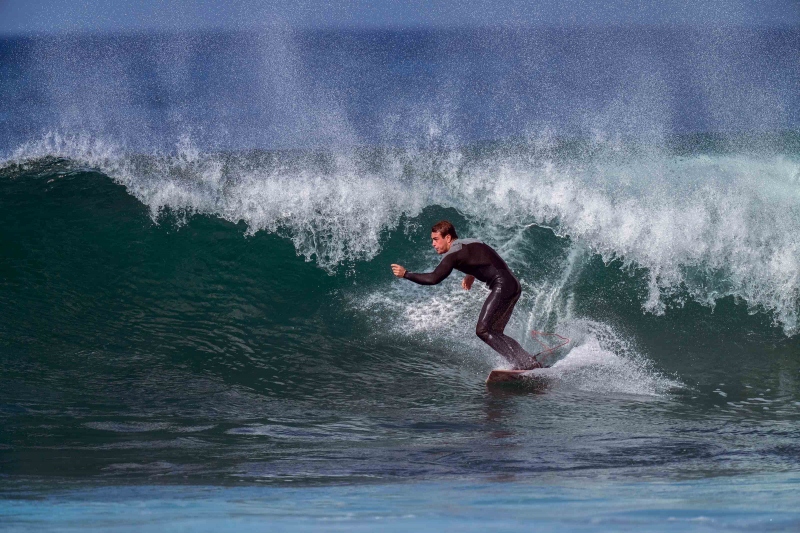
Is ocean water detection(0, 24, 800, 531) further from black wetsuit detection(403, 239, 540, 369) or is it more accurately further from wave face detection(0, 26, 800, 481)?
black wetsuit detection(403, 239, 540, 369)

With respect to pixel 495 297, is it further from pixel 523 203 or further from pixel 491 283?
A: pixel 523 203

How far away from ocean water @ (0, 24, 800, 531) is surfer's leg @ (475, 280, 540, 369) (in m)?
0.30

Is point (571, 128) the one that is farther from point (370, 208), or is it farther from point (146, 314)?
point (146, 314)

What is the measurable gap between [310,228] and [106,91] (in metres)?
27.2

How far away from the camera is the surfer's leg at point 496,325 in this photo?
700 centimetres

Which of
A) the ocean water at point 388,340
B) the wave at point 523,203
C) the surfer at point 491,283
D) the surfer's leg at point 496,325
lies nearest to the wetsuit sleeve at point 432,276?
the surfer at point 491,283

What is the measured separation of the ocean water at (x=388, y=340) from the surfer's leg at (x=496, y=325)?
0.30 meters

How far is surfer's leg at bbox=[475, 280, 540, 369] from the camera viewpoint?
7.00m

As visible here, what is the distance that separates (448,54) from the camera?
223ft

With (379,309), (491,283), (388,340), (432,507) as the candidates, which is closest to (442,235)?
(491,283)

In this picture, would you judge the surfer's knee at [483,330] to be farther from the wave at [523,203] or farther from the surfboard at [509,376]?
the wave at [523,203]

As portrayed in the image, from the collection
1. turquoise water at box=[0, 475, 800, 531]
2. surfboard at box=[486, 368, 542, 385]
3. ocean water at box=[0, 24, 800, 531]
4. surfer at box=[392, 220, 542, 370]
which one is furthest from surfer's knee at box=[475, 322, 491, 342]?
turquoise water at box=[0, 475, 800, 531]

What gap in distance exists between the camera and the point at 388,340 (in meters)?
8.01

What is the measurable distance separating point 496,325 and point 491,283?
14.1 inches
